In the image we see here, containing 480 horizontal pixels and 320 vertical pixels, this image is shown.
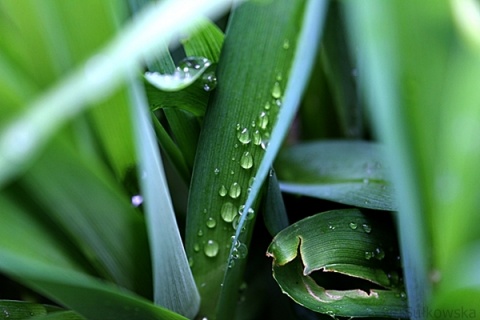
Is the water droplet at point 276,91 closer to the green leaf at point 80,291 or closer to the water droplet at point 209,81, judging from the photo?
the water droplet at point 209,81

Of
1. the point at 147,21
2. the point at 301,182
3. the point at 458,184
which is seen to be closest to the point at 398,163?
the point at 458,184

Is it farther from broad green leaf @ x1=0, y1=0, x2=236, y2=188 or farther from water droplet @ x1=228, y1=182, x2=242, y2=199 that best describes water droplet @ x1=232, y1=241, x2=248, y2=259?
broad green leaf @ x1=0, y1=0, x2=236, y2=188

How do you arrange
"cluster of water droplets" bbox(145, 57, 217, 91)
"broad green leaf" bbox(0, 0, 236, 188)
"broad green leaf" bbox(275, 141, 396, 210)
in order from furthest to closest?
1. "broad green leaf" bbox(275, 141, 396, 210)
2. "cluster of water droplets" bbox(145, 57, 217, 91)
3. "broad green leaf" bbox(0, 0, 236, 188)

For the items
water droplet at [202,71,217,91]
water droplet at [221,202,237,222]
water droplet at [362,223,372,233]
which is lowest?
A: water droplet at [362,223,372,233]

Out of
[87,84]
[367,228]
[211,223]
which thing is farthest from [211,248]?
[87,84]

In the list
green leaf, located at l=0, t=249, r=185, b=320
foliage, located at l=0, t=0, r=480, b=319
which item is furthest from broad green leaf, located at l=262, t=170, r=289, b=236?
green leaf, located at l=0, t=249, r=185, b=320

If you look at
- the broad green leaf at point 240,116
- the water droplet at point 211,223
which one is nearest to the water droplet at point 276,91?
the broad green leaf at point 240,116
